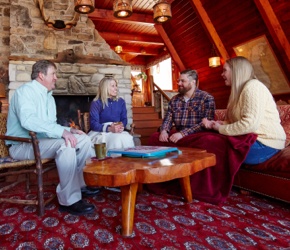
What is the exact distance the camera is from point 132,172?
1.29 metres

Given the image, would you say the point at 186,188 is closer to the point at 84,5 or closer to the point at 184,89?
the point at 184,89

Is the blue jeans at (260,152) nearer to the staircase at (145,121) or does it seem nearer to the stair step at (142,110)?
the staircase at (145,121)

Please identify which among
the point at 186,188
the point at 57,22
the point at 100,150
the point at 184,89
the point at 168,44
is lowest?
the point at 186,188

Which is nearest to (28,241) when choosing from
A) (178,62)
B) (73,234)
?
(73,234)

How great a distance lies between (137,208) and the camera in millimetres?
1827

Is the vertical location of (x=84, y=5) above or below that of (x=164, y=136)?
above

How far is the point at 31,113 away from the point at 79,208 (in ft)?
2.56

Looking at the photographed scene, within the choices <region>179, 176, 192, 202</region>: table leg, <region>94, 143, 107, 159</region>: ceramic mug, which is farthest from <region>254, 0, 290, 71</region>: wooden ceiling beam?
<region>94, 143, 107, 159</region>: ceramic mug

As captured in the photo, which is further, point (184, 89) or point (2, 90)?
point (2, 90)

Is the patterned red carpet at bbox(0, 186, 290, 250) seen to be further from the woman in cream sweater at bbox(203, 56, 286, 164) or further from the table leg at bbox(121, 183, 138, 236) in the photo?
the woman in cream sweater at bbox(203, 56, 286, 164)

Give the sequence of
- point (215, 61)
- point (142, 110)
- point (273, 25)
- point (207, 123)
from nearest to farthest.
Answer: point (207, 123) < point (273, 25) < point (215, 61) < point (142, 110)

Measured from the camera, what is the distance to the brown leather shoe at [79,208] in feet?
5.72

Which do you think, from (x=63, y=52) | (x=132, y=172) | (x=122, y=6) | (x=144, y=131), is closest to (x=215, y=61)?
(x=144, y=131)

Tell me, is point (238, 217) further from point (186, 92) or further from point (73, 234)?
point (186, 92)
